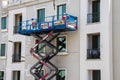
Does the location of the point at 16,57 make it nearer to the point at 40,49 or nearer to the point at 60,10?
the point at 40,49

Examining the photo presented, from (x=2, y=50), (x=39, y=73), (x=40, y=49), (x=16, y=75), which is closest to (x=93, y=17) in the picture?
(x=40, y=49)

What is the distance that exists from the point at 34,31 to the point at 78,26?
11.7 feet

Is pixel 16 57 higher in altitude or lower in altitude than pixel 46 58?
lower

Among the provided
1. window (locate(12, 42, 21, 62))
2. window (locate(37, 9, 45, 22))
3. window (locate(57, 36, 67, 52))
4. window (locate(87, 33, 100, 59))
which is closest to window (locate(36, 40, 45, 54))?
window (locate(57, 36, 67, 52))

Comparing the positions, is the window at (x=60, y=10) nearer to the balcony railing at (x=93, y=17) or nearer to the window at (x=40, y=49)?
the balcony railing at (x=93, y=17)

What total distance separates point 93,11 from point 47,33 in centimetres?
404

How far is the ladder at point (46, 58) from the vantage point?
1980 centimetres

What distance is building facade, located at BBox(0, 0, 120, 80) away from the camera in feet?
58.1

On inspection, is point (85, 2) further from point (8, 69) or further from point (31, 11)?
point (8, 69)

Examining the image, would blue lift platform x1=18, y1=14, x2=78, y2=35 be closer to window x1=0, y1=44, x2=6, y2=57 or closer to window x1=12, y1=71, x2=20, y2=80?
window x1=0, y1=44, x2=6, y2=57

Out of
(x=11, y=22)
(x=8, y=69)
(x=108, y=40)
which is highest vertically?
(x=11, y=22)

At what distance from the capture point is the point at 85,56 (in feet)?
61.0

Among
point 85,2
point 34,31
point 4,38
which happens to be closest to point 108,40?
point 85,2

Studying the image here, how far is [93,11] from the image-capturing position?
63.3 ft
